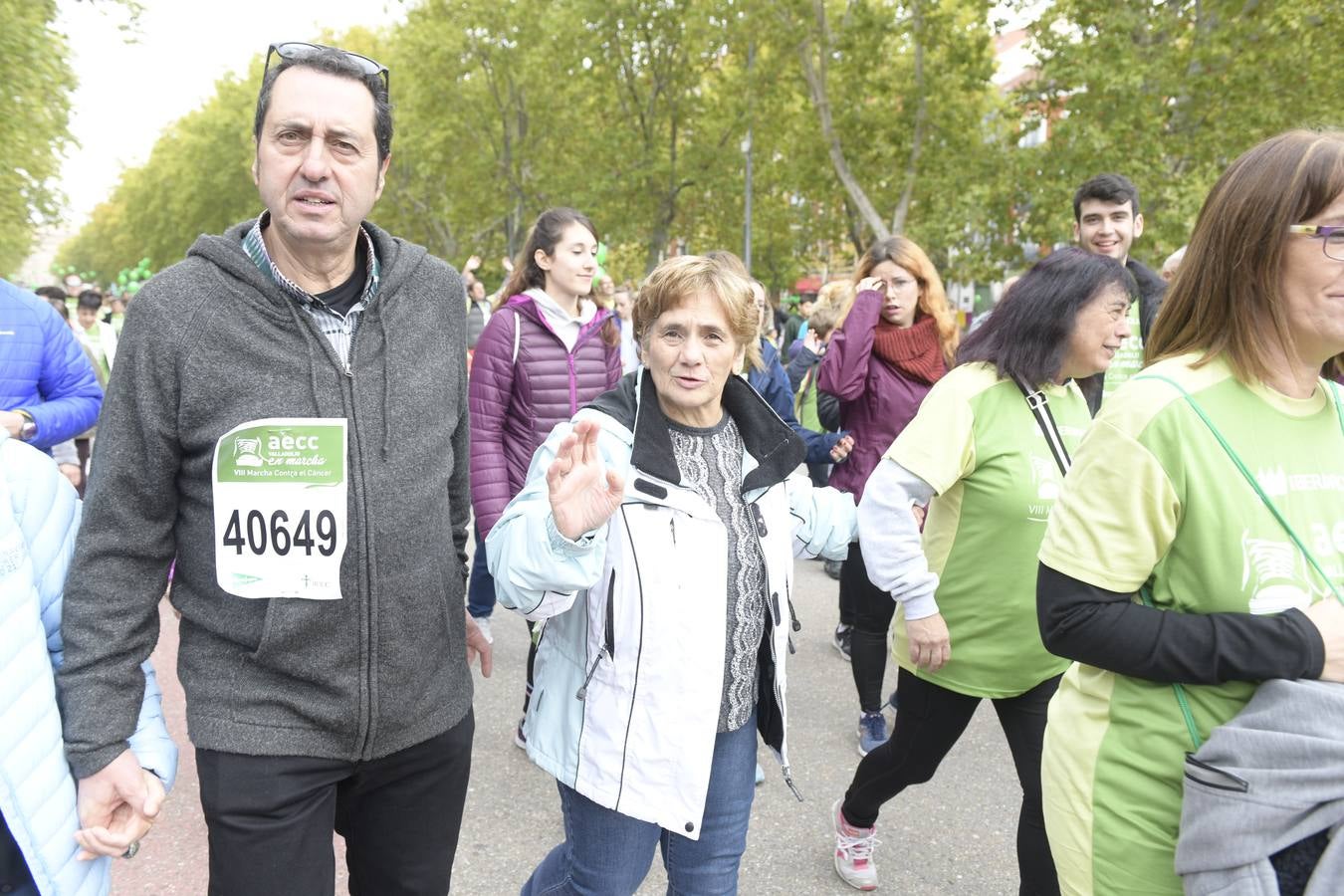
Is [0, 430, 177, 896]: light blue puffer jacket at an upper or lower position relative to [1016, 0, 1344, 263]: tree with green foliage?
lower

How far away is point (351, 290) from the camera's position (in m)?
1.89

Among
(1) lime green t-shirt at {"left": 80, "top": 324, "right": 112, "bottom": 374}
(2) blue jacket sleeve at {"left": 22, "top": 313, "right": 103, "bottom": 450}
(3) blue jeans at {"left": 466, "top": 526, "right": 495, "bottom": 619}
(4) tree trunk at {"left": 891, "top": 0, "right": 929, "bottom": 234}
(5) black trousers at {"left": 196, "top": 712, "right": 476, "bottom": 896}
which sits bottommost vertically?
(3) blue jeans at {"left": 466, "top": 526, "right": 495, "bottom": 619}

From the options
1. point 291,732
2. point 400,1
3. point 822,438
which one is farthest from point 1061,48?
point 400,1

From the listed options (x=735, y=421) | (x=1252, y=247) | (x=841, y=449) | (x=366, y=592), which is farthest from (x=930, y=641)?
(x=841, y=449)

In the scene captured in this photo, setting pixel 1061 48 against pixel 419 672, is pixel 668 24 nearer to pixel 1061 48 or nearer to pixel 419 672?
pixel 1061 48

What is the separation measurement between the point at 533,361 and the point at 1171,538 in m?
2.91

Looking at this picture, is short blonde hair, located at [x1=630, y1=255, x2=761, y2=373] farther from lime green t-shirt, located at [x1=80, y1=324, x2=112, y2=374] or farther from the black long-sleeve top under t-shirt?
lime green t-shirt, located at [x1=80, y1=324, x2=112, y2=374]

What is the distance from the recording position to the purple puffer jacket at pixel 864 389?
168 inches

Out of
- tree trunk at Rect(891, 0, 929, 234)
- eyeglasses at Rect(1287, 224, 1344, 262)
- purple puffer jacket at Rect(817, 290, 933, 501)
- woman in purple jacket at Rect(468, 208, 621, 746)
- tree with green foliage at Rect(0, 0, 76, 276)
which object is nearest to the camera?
eyeglasses at Rect(1287, 224, 1344, 262)

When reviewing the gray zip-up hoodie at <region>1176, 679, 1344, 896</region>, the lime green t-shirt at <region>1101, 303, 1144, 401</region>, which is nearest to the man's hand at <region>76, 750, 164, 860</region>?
the gray zip-up hoodie at <region>1176, 679, 1344, 896</region>

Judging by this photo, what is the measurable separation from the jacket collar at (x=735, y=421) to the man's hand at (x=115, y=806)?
3.52ft

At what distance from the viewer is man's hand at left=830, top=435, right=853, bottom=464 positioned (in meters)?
4.47

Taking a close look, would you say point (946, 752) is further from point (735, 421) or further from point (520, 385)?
point (520, 385)

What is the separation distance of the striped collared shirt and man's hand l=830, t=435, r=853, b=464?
114 inches
